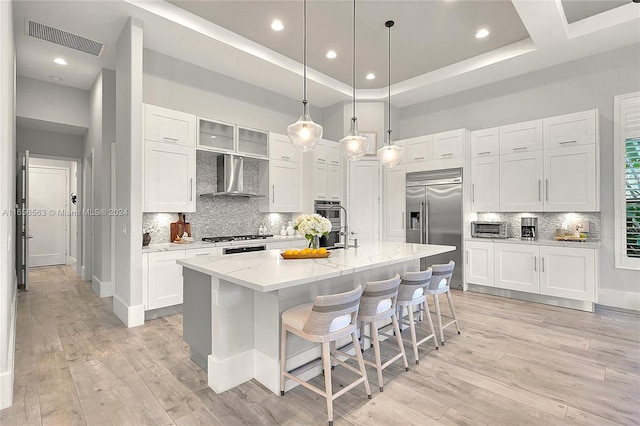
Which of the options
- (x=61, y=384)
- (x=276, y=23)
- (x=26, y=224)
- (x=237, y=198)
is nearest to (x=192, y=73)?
(x=276, y=23)

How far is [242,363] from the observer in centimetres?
235

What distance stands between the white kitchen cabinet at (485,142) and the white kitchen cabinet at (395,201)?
119 centimetres

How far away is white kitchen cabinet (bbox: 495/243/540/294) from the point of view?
4.43m

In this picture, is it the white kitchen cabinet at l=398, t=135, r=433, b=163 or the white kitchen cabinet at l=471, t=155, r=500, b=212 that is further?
the white kitchen cabinet at l=398, t=135, r=433, b=163

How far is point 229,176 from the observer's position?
468cm

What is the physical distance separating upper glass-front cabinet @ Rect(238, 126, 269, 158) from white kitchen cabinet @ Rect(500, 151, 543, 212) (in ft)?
11.8

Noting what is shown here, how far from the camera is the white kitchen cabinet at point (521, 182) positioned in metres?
4.59

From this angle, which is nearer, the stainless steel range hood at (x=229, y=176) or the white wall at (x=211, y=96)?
the white wall at (x=211, y=96)

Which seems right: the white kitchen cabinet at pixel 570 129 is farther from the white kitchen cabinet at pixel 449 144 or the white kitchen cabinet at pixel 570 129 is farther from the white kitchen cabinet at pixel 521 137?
the white kitchen cabinet at pixel 449 144

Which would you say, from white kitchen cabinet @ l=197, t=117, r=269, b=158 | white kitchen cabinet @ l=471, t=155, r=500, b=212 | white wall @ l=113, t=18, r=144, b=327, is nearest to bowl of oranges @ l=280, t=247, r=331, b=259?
white wall @ l=113, t=18, r=144, b=327

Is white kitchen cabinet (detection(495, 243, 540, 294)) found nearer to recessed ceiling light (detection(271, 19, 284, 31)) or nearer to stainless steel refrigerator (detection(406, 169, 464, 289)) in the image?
stainless steel refrigerator (detection(406, 169, 464, 289))

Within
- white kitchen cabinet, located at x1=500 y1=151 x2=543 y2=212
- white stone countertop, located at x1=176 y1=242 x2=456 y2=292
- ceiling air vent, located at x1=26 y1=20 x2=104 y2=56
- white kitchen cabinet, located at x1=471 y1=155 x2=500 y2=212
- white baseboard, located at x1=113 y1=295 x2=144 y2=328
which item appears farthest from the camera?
white kitchen cabinet, located at x1=471 y1=155 x2=500 y2=212

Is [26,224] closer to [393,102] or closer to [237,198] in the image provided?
[237,198]

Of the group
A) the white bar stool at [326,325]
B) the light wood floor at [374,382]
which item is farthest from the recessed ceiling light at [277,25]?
the light wood floor at [374,382]
